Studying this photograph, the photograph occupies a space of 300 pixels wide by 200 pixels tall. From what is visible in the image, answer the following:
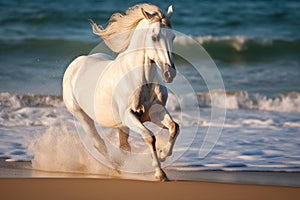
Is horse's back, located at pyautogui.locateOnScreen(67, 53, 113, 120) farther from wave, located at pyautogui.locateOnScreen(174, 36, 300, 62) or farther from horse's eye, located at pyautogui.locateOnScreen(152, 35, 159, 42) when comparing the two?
wave, located at pyautogui.locateOnScreen(174, 36, 300, 62)

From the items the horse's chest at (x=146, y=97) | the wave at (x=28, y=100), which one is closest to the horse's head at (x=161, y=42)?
the horse's chest at (x=146, y=97)

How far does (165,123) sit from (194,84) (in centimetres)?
664

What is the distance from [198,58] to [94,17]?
5.95m

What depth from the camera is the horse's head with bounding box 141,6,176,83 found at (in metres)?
5.51

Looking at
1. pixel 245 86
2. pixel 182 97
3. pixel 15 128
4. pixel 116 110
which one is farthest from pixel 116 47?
pixel 245 86

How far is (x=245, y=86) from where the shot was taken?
12672mm

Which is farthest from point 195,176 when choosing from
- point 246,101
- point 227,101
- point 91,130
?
point 246,101

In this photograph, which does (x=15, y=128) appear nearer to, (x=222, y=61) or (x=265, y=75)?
(x=265, y=75)

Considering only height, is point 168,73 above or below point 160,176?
above

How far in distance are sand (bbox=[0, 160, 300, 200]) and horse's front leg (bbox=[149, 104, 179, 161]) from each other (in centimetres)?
25

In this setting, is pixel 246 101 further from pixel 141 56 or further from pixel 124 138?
pixel 141 56

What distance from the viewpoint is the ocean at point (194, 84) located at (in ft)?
23.6

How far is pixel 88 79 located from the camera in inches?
254

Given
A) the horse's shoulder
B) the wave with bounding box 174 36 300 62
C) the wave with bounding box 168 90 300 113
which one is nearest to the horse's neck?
the horse's shoulder
